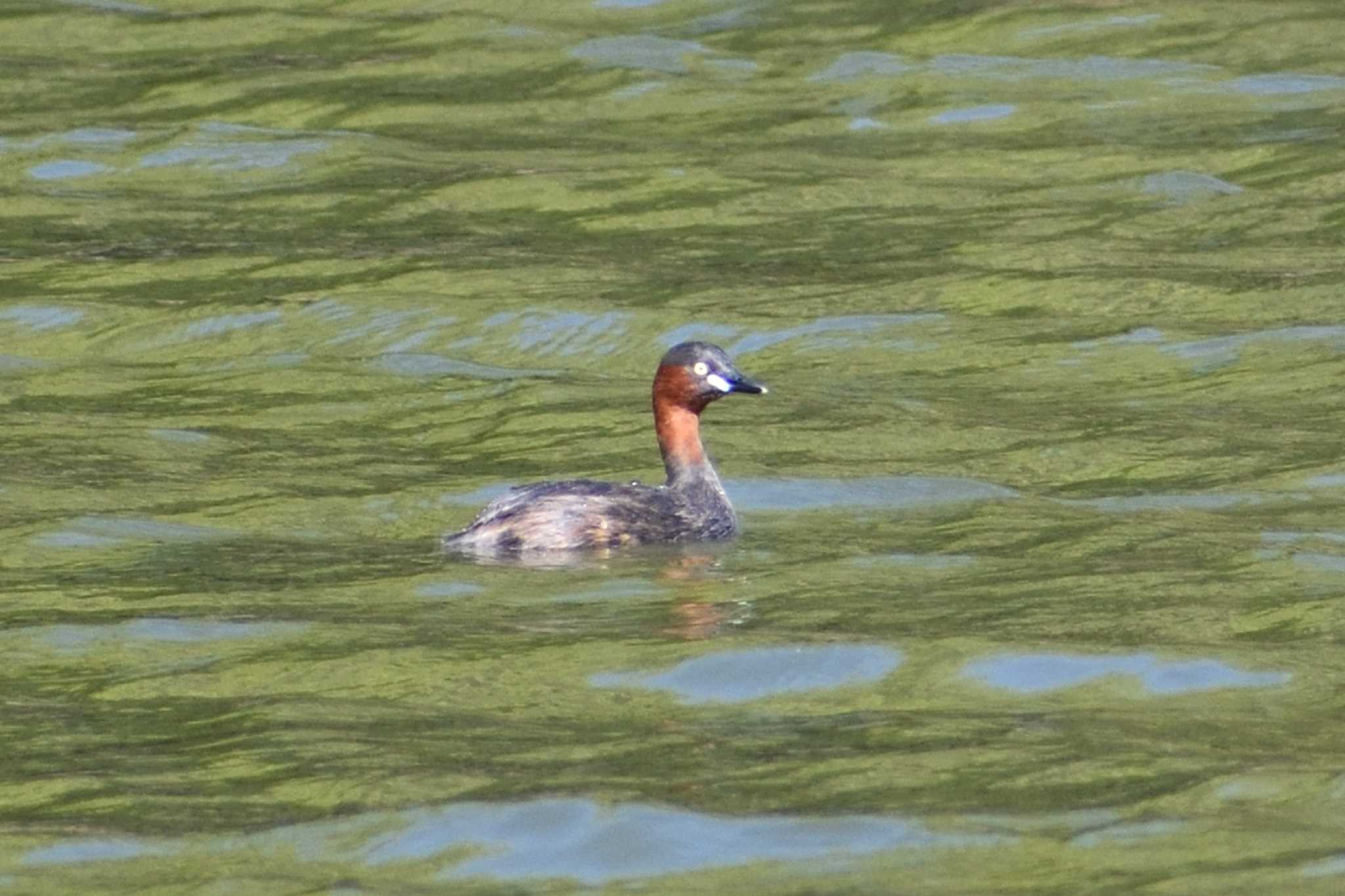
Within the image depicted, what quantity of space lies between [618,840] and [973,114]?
11.7 m

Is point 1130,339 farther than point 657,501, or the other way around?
point 1130,339

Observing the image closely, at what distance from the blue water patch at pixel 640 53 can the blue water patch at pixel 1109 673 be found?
1108cm

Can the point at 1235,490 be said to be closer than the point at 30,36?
Yes

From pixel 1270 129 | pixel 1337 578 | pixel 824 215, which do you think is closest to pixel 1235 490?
pixel 1337 578

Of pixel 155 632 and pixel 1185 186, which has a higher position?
pixel 155 632

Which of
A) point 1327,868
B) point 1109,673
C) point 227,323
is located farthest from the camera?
point 227,323

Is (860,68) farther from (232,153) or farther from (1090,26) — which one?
(232,153)

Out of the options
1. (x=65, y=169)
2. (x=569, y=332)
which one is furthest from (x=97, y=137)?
(x=569, y=332)

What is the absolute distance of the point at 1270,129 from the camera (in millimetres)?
17781

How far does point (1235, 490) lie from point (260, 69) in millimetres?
10151

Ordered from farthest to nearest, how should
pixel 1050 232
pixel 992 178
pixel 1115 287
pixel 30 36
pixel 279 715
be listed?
pixel 30 36, pixel 992 178, pixel 1050 232, pixel 1115 287, pixel 279 715

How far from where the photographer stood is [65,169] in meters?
17.7

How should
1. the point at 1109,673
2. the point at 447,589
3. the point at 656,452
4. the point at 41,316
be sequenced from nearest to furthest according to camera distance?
the point at 1109,673, the point at 447,589, the point at 656,452, the point at 41,316

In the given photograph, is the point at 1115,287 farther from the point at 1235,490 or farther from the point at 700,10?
the point at 700,10
